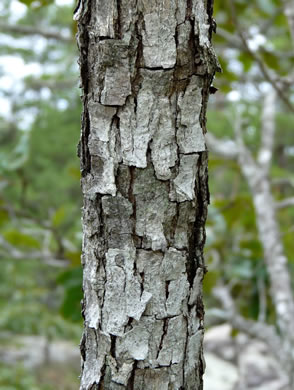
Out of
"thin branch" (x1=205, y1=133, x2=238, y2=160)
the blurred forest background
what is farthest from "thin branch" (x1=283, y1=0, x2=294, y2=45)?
"thin branch" (x1=205, y1=133, x2=238, y2=160)

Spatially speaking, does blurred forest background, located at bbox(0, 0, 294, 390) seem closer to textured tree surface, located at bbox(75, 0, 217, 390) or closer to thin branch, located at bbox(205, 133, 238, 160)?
thin branch, located at bbox(205, 133, 238, 160)

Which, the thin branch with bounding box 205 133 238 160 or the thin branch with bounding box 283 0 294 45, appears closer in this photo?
the thin branch with bounding box 283 0 294 45

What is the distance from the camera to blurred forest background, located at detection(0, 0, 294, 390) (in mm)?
1550

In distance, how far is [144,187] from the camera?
1.57 ft

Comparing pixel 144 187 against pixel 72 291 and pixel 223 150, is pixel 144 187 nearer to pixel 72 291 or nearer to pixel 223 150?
pixel 72 291

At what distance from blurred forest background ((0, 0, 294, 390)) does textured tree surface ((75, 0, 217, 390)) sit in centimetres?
73

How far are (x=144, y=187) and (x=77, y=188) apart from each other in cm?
500

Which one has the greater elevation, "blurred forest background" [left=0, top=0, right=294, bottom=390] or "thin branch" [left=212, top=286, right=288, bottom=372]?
"blurred forest background" [left=0, top=0, right=294, bottom=390]

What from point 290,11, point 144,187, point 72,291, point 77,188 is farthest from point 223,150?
point 77,188

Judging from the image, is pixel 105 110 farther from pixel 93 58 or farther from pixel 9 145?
pixel 9 145

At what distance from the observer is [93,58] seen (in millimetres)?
466

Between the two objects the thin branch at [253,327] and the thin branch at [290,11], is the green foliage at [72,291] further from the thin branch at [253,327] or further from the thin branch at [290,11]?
the thin branch at [290,11]

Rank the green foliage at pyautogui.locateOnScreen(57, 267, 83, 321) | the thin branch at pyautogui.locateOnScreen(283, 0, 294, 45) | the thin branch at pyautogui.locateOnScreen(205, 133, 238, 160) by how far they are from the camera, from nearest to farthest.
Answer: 1. the thin branch at pyautogui.locateOnScreen(283, 0, 294, 45)
2. the green foliage at pyautogui.locateOnScreen(57, 267, 83, 321)
3. the thin branch at pyautogui.locateOnScreen(205, 133, 238, 160)

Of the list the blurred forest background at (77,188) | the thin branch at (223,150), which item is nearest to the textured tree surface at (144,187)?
the blurred forest background at (77,188)
